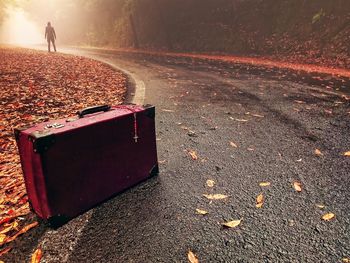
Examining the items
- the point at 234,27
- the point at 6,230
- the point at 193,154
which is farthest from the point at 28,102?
the point at 234,27

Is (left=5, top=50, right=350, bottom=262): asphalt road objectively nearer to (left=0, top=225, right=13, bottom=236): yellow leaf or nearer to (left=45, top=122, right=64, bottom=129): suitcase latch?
(left=0, top=225, right=13, bottom=236): yellow leaf

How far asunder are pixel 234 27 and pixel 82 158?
18.3 metres

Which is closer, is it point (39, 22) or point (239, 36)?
point (239, 36)

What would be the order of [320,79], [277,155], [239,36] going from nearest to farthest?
1. [277,155]
2. [320,79]
3. [239,36]

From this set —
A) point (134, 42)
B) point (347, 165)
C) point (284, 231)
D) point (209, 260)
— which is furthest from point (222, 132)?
point (134, 42)

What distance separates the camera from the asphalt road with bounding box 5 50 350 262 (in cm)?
202

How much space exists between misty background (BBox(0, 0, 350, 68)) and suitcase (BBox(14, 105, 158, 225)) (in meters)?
11.2

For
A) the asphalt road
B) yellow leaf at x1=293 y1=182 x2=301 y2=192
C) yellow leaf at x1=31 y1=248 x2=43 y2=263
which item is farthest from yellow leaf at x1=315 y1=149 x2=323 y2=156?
yellow leaf at x1=31 y1=248 x2=43 y2=263

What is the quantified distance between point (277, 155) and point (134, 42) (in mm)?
24080

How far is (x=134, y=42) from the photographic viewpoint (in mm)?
25688

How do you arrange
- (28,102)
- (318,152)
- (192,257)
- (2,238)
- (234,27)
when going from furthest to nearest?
1. (234,27)
2. (28,102)
3. (318,152)
4. (2,238)
5. (192,257)

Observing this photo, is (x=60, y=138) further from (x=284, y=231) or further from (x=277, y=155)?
(x=277, y=155)

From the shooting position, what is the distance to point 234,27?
18.8 meters

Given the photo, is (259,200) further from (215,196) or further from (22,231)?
(22,231)
